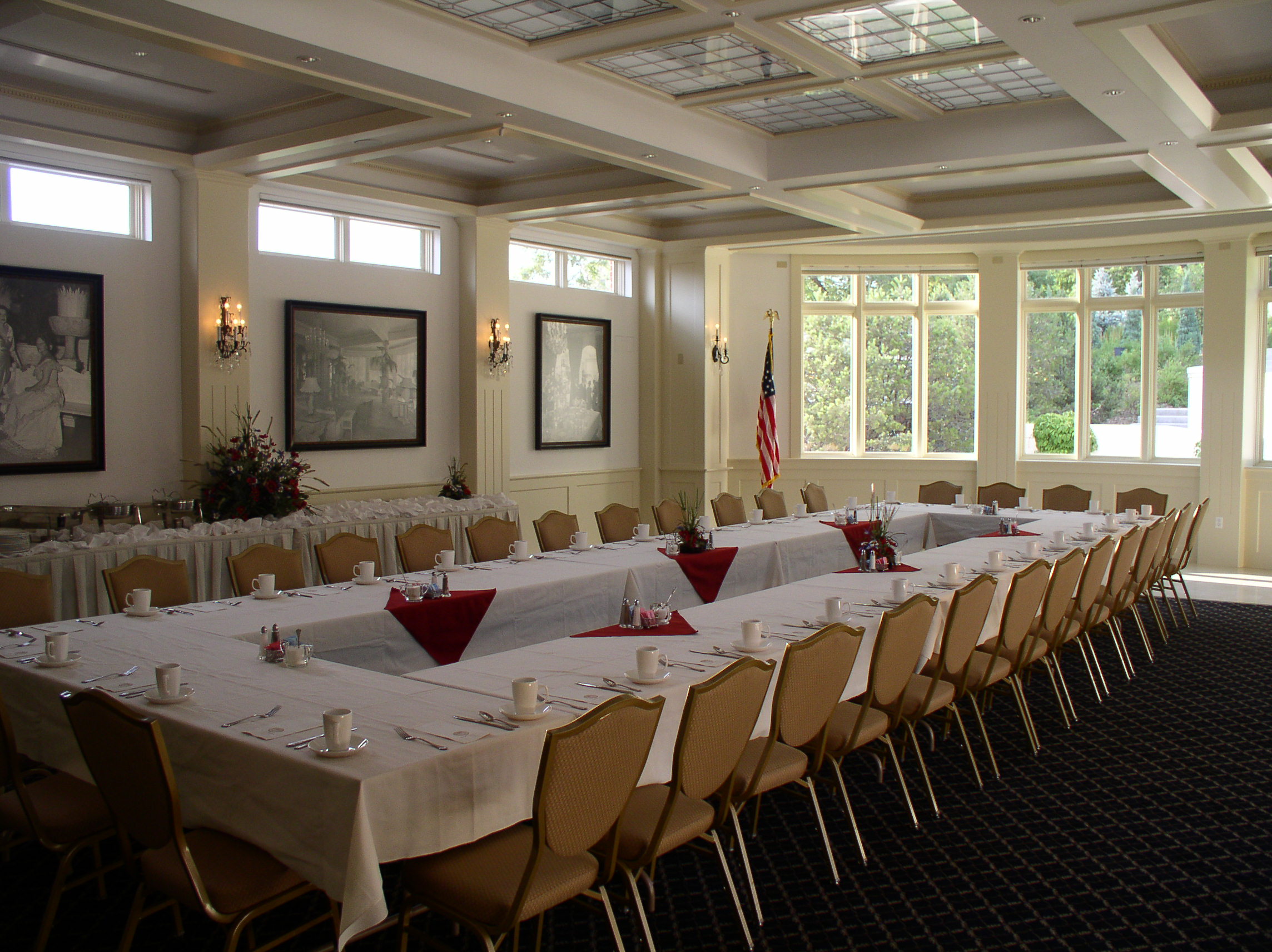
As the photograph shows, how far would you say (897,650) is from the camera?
4203 millimetres

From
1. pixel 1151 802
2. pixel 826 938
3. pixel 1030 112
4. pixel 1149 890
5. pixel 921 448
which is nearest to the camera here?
pixel 826 938

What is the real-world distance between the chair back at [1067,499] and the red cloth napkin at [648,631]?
21.7 ft

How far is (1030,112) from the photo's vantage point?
7.56 m

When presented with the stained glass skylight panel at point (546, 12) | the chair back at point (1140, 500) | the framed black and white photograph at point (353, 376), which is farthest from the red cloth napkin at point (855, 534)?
the stained glass skylight panel at point (546, 12)

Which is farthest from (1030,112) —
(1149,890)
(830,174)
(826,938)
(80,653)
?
(80,653)

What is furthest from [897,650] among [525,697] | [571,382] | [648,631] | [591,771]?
[571,382]

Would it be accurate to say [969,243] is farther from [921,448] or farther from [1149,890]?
[1149,890]

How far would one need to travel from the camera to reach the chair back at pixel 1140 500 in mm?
9617

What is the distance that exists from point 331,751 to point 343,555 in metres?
3.67

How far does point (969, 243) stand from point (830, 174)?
14.9 feet

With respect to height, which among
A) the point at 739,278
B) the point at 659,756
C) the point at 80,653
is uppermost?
the point at 739,278

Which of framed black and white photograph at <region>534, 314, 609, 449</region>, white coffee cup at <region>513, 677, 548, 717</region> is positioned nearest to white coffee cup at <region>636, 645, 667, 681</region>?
white coffee cup at <region>513, 677, 548, 717</region>

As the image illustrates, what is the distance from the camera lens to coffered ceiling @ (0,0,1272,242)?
533 cm

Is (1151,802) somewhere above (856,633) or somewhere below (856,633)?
below
